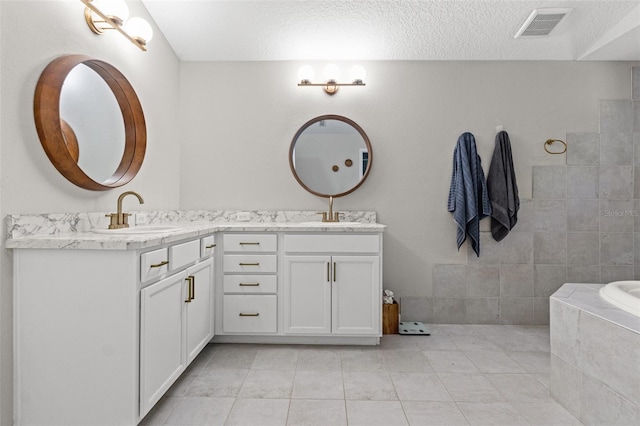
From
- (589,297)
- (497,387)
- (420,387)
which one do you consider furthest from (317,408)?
(589,297)

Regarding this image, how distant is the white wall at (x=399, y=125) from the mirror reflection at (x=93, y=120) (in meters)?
0.89

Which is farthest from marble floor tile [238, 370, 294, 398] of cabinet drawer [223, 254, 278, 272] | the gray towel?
the gray towel

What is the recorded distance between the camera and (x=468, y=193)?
2.83m

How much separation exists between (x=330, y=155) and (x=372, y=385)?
70.8 inches

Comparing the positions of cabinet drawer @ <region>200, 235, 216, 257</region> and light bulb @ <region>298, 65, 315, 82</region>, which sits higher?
light bulb @ <region>298, 65, 315, 82</region>

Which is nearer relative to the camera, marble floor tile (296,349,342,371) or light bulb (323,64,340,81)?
marble floor tile (296,349,342,371)

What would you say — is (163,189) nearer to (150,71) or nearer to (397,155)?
(150,71)

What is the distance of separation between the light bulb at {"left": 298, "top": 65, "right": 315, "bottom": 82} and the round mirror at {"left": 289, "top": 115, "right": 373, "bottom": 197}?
323 millimetres

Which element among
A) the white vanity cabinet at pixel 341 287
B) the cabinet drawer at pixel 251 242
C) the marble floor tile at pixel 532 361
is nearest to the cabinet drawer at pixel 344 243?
the white vanity cabinet at pixel 341 287

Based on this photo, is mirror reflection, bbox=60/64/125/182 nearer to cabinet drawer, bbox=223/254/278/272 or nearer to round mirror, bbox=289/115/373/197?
cabinet drawer, bbox=223/254/278/272

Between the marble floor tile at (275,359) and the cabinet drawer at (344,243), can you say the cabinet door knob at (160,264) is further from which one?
the cabinet drawer at (344,243)

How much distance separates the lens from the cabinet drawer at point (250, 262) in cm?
245

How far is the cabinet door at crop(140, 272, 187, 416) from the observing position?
148 centimetres

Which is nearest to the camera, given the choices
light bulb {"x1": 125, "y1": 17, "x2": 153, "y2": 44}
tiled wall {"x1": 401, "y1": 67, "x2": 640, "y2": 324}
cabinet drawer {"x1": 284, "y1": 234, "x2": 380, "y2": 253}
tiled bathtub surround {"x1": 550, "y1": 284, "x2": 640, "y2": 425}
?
tiled bathtub surround {"x1": 550, "y1": 284, "x2": 640, "y2": 425}
